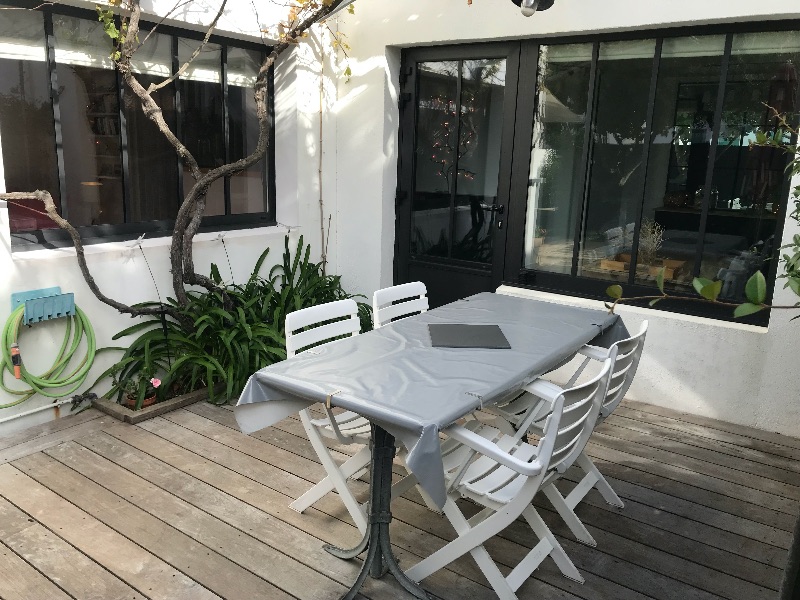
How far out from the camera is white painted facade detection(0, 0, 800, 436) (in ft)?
14.3

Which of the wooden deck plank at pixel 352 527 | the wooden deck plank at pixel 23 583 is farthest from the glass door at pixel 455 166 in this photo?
the wooden deck plank at pixel 23 583

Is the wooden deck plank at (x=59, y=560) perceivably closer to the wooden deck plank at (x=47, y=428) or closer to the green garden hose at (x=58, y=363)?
the wooden deck plank at (x=47, y=428)

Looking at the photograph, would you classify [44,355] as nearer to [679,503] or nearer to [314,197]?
[314,197]

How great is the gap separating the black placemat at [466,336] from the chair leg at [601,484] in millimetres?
808

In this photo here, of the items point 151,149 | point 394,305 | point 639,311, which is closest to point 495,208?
point 639,311

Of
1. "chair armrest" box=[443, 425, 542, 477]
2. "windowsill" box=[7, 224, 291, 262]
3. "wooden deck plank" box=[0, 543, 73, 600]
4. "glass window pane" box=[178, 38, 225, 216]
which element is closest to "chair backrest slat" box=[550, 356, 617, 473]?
"chair armrest" box=[443, 425, 542, 477]

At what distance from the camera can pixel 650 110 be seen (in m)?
4.76

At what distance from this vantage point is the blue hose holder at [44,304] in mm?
4070

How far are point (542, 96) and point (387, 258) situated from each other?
1.90 m

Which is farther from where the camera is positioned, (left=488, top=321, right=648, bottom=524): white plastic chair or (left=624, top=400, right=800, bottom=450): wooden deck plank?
(left=624, top=400, right=800, bottom=450): wooden deck plank

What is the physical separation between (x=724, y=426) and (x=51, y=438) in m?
4.36

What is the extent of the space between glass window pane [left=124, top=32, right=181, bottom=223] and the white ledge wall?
5.10 feet

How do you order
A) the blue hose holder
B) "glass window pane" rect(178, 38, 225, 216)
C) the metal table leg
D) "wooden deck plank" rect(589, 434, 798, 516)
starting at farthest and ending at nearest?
"glass window pane" rect(178, 38, 225, 216), the blue hose holder, "wooden deck plank" rect(589, 434, 798, 516), the metal table leg

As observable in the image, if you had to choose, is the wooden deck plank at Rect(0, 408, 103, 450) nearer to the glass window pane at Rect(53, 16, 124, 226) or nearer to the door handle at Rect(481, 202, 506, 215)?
the glass window pane at Rect(53, 16, 124, 226)
